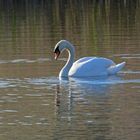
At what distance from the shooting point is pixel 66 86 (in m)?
18.0

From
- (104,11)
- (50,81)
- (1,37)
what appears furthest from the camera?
(104,11)

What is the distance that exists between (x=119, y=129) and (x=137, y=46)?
10208 millimetres

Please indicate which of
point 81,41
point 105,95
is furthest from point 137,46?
point 105,95

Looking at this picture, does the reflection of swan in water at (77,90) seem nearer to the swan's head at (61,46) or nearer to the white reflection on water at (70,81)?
the white reflection on water at (70,81)

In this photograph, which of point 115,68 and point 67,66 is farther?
point 67,66

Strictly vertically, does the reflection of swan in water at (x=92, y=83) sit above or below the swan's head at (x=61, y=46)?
below

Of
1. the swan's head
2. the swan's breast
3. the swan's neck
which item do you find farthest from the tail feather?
the swan's head

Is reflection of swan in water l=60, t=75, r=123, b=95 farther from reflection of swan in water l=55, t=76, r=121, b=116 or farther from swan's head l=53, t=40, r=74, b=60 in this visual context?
swan's head l=53, t=40, r=74, b=60

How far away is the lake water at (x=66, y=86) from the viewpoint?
44.2ft

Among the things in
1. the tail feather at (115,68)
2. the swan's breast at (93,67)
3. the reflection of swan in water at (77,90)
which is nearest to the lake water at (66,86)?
the reflection of swan in water at (77,90)

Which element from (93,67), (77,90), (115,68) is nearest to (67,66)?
(93,67)

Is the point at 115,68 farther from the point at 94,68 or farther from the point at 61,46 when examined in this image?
the point at 61,46

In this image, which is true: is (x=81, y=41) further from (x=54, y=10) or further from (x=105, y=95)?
(x=54, y=10)

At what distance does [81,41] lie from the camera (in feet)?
84.8
